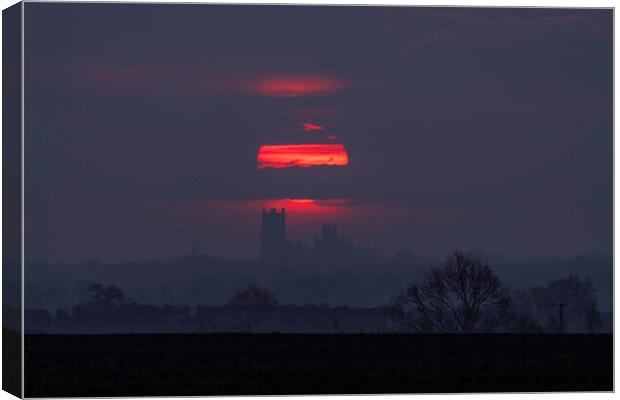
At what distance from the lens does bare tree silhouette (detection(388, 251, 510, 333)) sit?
2494 centimetres

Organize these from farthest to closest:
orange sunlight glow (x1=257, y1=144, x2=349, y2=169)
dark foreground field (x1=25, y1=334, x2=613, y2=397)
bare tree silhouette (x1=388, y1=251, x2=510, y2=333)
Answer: bare tree silhouette (x1=388, y1=251, x2=510, y2=333) < orange sunlight glow (x1=257, y1=144, x2=349, y2=169) < dark foreground field (x1=25, y1=334, x2=613, y2=397)

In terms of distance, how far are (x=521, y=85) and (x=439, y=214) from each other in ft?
6.69

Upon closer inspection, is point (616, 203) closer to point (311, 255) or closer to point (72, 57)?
point (311, 255)

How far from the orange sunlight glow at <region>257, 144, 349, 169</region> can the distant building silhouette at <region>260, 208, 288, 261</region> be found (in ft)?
2.15

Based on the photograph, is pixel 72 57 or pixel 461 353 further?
pixel 461 353

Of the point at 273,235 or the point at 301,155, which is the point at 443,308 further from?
the point at 301,155

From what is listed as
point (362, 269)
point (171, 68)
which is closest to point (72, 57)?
point (171, 68)

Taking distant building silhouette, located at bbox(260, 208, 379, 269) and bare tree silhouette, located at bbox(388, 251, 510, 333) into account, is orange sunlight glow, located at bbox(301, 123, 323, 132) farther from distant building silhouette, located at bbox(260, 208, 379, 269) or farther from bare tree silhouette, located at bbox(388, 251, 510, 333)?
bare tree silhouette, located at bbox(388, 251, 510, 333)

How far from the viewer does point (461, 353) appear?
80.3 feet

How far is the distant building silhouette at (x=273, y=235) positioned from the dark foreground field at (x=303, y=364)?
1.27 m

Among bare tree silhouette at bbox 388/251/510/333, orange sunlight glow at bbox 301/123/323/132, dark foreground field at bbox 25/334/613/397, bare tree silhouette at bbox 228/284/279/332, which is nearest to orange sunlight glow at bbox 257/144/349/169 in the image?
orange sunlight glow at bbox 301/123/323/132

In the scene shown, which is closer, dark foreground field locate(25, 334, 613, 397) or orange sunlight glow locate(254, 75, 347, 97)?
dark foreground field locate(25, 334, 613, 397)

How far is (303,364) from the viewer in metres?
23.3

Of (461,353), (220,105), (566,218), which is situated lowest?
(461,353)
